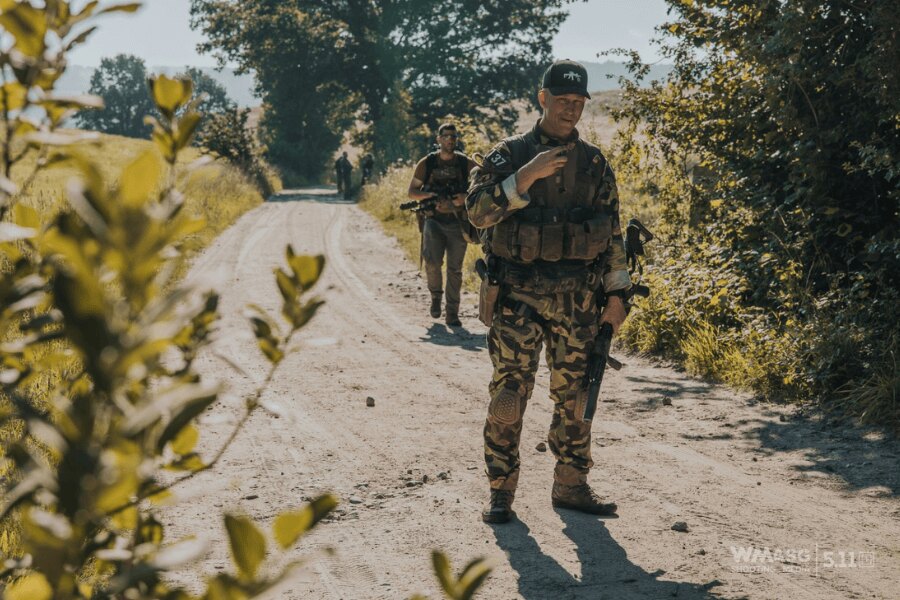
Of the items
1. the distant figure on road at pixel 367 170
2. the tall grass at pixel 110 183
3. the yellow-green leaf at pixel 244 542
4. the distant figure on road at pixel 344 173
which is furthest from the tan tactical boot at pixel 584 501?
the distant figure on road at pixel 344 173

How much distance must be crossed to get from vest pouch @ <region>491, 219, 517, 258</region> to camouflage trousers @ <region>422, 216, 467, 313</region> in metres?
5.14

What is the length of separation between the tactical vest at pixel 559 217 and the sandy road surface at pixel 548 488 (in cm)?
127

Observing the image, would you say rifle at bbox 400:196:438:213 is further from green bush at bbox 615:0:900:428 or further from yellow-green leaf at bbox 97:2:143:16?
yellow-green leaf at bbox 97:2:143:16

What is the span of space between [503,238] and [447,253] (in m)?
5.38

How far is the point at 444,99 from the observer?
41.4 m

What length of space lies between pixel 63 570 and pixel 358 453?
185 inches

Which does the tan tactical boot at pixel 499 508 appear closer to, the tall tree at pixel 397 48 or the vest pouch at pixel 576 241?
the vest pouch at pixel 576 241

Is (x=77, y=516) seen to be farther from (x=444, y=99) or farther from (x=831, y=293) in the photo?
(x=444, y=99)

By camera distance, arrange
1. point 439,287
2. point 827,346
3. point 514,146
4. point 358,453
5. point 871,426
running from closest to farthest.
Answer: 1. point 514,146
2. point 358,453
3. point 871,426
4. point 827,346
5. point 439,287

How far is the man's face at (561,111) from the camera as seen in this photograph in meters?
4.23

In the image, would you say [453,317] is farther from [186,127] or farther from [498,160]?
[186,127]

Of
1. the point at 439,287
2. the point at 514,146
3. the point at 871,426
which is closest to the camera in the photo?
the point at 514,146

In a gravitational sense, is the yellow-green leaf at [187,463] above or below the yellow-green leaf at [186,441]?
below

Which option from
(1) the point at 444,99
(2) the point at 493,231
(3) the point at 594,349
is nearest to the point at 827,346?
(3) the point at 594,349
